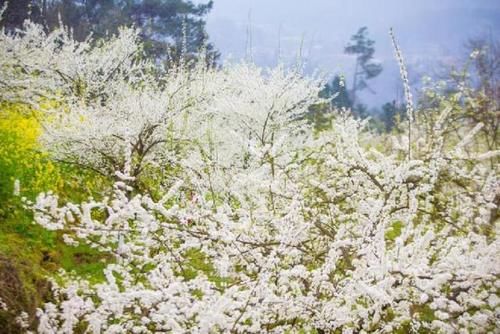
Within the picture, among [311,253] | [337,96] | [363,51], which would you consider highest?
[363,51]

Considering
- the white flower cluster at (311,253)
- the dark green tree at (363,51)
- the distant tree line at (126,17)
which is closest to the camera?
the white flower cluster at (311,253)

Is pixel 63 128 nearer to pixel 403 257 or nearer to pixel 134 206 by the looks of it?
pixel 134 206

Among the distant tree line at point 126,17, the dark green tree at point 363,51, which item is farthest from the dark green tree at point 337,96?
the dark green tree at point 363,51

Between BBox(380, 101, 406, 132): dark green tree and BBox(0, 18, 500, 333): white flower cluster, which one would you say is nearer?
BBox(0, 18, 500, 333): white flower cluster

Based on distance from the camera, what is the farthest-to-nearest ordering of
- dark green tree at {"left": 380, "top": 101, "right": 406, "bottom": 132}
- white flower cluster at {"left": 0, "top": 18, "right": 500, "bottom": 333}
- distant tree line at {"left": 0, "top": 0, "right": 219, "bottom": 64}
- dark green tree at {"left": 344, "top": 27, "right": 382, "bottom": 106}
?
dark green tree at {"left": 344, "top": 27, "right": 382, "bottom": 106}, distant tree line at {"left": 0, "top": 0, "right": 219, "bottom": 64}, dark green tree at {"left": 380, "top": 101, "right": 406, "bottom": 132}, white flower cluster at {"left": 0, "top": 18, "right": 500, "bottom": 333}

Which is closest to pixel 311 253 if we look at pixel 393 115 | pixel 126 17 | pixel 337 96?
pixel 393 115

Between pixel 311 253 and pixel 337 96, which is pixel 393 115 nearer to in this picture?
pixel 337 96

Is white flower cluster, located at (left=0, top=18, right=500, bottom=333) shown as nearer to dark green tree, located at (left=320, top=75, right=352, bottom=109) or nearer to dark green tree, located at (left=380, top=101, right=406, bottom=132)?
dark green tree, located at (left=320, top=75, right=352, bottom=109)

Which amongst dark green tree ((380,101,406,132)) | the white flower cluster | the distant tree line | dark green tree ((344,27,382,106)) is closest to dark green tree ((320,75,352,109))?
dark green tree ((380,101,406,132))

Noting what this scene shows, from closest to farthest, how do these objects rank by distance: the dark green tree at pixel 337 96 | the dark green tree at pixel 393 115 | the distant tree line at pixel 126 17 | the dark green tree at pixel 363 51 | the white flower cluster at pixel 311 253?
1. the white flower cluster at pixel 311 253
2. the dark green tree at pixel 337 96
3. the dark green tree at pixel 393 115
4. the distant tree line at pixel 126 17
5. the dark green tree at pixel 363 51

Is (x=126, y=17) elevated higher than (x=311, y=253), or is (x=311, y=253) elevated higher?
(x=126, y=17)

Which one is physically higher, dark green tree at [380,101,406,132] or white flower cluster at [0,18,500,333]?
dark green tree at [380,101,406,132]

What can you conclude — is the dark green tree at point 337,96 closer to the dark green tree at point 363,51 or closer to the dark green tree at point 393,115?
the dark green tree at point 393,115

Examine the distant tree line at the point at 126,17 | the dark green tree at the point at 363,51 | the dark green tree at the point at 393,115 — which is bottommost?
the dark green tree at the point at 393,115
